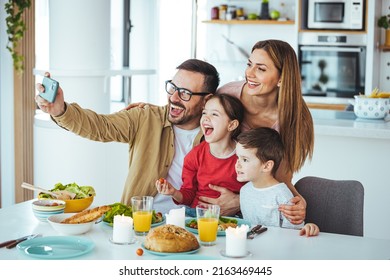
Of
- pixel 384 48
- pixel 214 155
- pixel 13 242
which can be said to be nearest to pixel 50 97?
pixel 13 242

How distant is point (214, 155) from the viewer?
294cm

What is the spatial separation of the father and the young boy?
1.32ft

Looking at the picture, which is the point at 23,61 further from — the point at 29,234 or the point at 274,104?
the point at 29,234

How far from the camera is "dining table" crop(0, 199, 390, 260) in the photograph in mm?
2113

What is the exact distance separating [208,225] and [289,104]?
86 centimetres

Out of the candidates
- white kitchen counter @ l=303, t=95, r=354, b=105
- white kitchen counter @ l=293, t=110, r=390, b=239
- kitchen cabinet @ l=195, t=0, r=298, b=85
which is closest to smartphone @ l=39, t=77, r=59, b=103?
white kitchen counter @ l=293, t=110, r=390, b=239

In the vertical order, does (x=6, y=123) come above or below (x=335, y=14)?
below

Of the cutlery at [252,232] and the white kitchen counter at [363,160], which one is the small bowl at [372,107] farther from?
the cutlery at [252,232]

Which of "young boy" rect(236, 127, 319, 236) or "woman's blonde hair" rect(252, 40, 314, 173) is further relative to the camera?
"woman's blonde hair" rect(252, 40, 314, 173)

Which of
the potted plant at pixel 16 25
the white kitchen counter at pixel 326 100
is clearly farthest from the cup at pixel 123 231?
the white kitchen counter at pixel 326 100

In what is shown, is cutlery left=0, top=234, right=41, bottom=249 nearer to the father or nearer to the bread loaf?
the bread loaf

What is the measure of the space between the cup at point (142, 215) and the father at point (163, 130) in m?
0.66

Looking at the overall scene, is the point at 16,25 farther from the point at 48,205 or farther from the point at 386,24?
the point at 386,24

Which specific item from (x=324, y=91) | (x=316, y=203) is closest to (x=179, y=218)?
(x=316, y=203)
